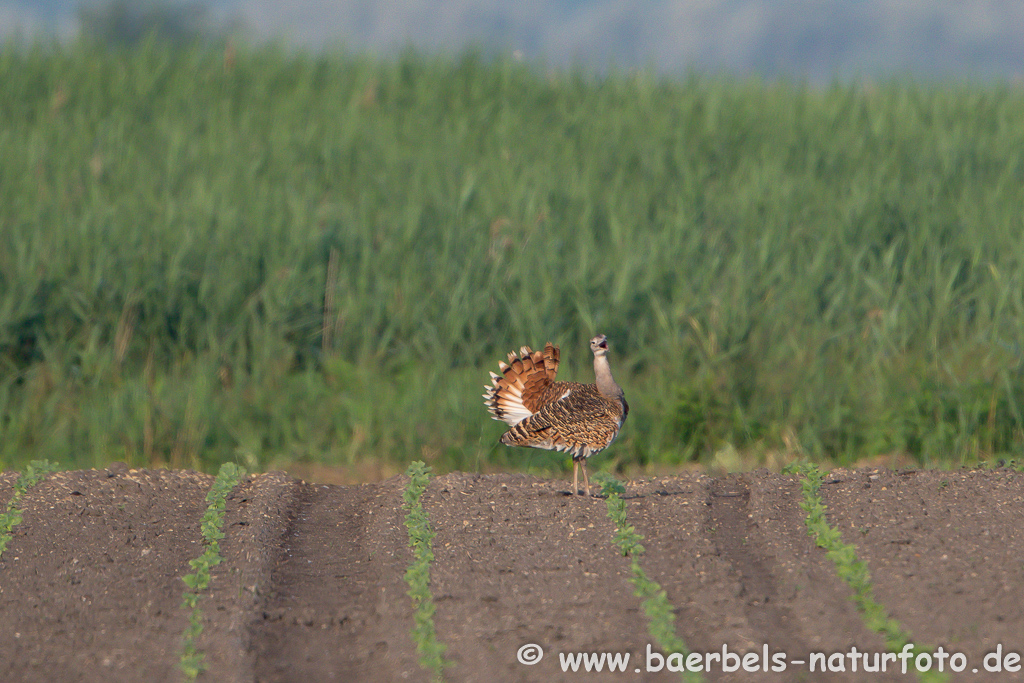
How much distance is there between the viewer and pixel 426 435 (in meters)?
5.70

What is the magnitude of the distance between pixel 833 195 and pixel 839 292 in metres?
1.85

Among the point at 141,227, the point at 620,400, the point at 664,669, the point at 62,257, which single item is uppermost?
the point at 141,227

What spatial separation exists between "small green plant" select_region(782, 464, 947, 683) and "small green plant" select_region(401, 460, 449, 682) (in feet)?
4.84

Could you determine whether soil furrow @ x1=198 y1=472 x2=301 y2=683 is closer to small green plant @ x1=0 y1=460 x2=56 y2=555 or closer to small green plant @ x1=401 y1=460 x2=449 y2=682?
small green plant @ x1=401 y1=460 x2=449 y2=682

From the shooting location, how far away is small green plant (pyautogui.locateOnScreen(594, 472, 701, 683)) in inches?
133

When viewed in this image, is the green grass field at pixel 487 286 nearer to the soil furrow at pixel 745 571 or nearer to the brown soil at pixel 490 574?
the brown soil at pixel 490 574

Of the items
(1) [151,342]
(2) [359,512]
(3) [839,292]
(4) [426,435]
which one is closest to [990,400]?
(3) [839,292]

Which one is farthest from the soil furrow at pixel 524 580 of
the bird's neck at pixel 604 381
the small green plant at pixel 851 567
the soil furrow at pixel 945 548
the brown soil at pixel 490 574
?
the soil furrow at pixel 945 548

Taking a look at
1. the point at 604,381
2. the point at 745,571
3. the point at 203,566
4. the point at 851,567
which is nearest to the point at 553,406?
the point at 604,381

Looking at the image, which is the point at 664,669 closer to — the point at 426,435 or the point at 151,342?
the point at 426,435

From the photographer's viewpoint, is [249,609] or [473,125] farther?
[473,125]

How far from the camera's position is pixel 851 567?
154 inches

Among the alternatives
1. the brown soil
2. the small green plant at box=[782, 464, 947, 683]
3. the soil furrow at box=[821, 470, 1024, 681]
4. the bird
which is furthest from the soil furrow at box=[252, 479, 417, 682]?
the soil furrow at box=[821, 470, 1024, 681]

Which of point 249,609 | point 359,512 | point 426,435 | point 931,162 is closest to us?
point 249,609
